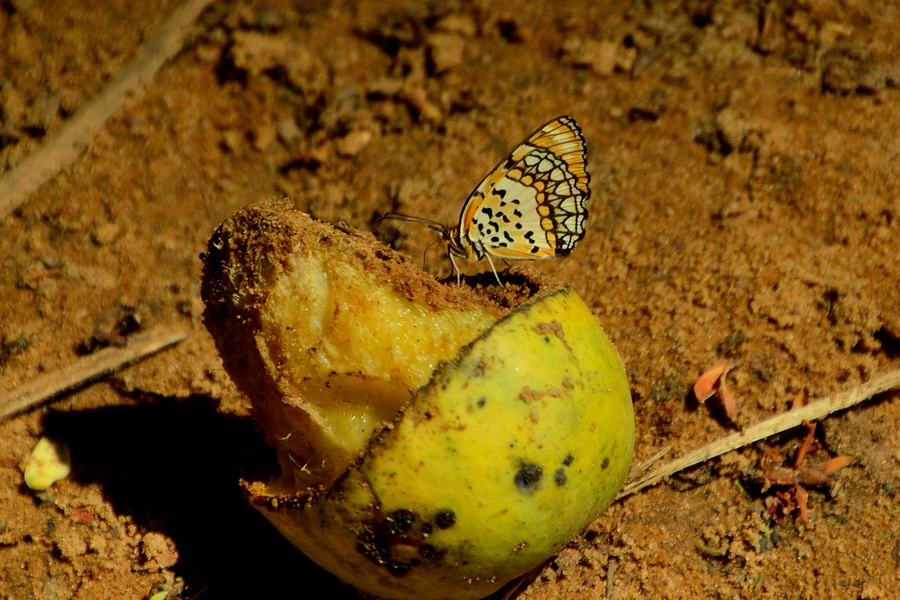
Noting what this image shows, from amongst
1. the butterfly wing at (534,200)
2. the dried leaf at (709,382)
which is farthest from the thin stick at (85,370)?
the dried leaf at (709,382)

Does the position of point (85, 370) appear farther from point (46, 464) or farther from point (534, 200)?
point (534, 200)

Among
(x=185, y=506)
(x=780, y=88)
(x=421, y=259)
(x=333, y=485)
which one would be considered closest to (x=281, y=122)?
(x=421, y=259)

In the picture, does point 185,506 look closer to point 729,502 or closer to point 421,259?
point 421,259

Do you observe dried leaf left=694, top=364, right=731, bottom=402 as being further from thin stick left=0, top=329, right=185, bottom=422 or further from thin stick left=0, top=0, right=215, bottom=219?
thin stick left=0, top=0, right=215, bottom=219

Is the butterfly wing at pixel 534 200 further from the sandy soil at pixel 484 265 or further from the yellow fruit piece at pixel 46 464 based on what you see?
the yellow fruit piece at pixel 46 464

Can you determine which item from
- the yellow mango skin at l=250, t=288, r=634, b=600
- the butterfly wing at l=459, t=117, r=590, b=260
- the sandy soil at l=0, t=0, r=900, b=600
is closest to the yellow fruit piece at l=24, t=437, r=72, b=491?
the sandy soil at l=0, t=0, r=900, b=600

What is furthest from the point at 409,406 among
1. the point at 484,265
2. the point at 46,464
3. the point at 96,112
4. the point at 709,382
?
the point at 96,112
